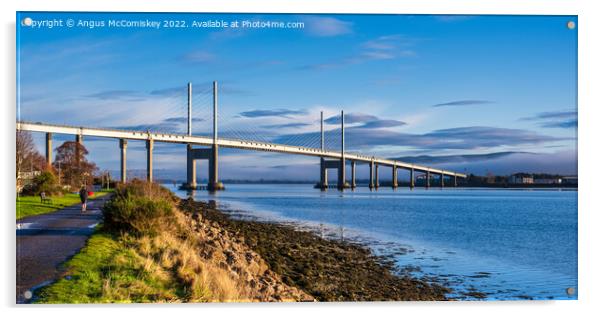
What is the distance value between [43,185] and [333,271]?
924 inches

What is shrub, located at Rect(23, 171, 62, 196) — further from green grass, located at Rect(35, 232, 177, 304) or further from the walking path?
green grass, located at Rect(35, 232, 177, 304)

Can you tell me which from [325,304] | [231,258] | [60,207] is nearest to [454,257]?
[231,258]

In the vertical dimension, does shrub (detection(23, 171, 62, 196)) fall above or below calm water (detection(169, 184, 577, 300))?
above

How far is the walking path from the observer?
10836 millimetres

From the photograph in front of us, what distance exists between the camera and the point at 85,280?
36.1 feet

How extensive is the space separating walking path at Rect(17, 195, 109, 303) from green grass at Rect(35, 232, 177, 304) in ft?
1.01

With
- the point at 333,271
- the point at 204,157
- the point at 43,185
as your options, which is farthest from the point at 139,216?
the point at 204,157

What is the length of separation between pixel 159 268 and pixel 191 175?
3175 inches

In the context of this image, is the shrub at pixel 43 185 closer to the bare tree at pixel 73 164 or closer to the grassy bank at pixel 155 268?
the bare tree at pixel 73 164

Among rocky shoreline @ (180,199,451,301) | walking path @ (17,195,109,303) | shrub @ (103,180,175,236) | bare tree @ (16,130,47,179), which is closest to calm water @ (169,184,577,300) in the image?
rocky shoreline @ (180,199,451,301)

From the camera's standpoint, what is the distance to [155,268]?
12.3m

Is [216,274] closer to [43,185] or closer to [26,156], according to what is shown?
[26,156]

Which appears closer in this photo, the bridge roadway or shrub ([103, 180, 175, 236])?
shrub ([103, 180, 175, 236])

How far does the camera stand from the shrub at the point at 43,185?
33606mm
